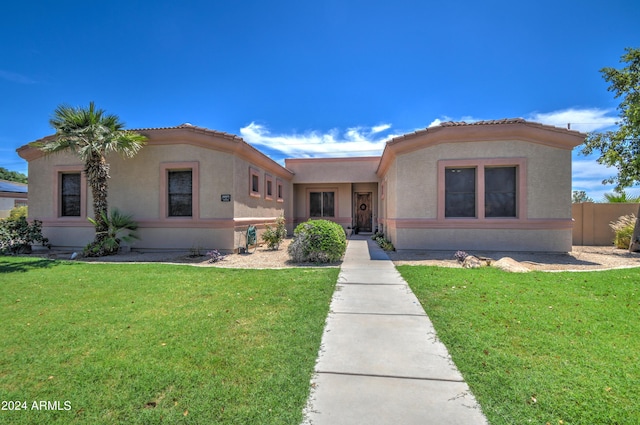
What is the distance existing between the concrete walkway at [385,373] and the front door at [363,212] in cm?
1404

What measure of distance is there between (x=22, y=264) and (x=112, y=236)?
7.50 feet

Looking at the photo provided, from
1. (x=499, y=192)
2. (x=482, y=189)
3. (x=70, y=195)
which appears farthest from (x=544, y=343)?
(x=70, y=195)

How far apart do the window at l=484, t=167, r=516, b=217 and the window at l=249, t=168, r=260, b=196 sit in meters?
8.59

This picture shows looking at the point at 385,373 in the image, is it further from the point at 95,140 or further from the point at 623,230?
the point at 623,230

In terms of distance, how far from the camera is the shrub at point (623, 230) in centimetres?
1121

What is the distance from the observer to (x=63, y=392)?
2.41 metres

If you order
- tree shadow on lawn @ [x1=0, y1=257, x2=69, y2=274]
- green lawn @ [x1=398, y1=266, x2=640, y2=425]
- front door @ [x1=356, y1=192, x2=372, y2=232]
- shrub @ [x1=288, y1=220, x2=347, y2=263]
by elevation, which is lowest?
tree shadow on lawn @ [x1=0, y1=257, x2=69, y2=274]

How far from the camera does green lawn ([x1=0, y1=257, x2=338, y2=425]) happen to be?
221 centimetres

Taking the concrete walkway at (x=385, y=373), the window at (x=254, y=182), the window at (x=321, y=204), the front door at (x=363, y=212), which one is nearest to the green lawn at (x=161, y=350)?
the concrete walkway at (x=385, y=373)

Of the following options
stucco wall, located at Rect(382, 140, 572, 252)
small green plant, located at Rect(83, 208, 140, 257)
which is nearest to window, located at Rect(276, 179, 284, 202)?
small green plant, located at Rect(83, 208, 140, 257)

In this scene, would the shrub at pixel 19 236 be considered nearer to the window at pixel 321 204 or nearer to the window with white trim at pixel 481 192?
the window at pixel 321 204

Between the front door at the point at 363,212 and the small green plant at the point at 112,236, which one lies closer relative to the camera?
the small green plant at the point at 112,236

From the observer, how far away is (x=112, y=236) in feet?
33.0

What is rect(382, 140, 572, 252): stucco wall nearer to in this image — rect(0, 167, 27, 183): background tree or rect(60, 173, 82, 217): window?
rect(60, 173, 82, 217): window
